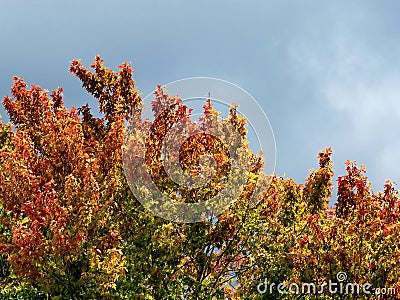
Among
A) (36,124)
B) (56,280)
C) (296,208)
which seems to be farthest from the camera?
(36,124)

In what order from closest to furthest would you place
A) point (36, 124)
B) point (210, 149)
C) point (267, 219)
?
point (210, 149) → point (267, 219) → point (36, 124)

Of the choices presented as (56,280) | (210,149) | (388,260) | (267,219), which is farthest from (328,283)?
(56,280)

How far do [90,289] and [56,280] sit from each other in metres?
0.76

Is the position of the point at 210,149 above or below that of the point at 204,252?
above

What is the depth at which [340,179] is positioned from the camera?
1775 cm

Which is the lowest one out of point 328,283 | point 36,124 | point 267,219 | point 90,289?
point 90,289

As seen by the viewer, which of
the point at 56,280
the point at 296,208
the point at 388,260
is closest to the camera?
the point at 56,280

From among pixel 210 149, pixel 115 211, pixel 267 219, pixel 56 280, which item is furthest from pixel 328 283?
pixel 56 280

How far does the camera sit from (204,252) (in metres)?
13.3

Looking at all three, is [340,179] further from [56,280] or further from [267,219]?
[56,280]

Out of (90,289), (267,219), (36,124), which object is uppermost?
(36,124)

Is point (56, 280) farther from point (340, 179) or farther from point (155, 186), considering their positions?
point (340, 179)

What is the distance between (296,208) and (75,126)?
7388 mm

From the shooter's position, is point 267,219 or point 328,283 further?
point 267,219
